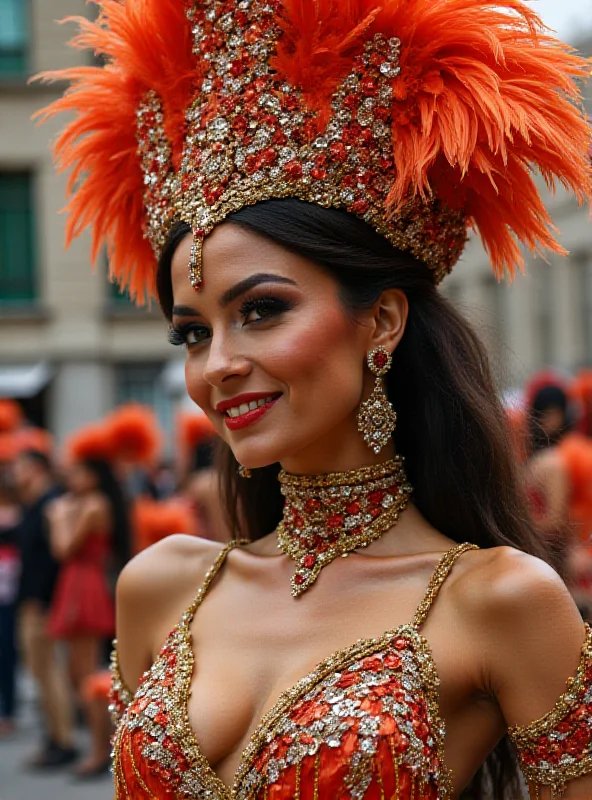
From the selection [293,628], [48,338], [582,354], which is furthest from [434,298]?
[582,354]

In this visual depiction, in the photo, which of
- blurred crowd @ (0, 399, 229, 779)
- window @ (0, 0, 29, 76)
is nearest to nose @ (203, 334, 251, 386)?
blurred crowd @ (0, 399, 229, 779)

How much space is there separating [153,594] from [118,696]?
0.23 m

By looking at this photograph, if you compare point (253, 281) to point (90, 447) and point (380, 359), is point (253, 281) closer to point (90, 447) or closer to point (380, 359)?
point (380, 359)

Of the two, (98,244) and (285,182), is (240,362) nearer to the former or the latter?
(285,182)

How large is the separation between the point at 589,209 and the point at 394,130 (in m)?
0.39

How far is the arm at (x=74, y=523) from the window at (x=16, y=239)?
11.5m

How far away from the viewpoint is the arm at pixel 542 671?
1.91m

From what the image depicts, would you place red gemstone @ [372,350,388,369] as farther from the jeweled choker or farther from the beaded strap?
the beaded strap

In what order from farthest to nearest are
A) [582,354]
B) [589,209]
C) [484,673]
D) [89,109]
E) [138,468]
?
1. [582,354]
2. [138,468]
3. [89,109]
4. [589,209]
5. [484,673]

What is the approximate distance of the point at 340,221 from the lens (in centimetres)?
207

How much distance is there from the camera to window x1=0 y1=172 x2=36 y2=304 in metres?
17.3

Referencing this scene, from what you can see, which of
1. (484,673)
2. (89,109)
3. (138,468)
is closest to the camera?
(484,673)

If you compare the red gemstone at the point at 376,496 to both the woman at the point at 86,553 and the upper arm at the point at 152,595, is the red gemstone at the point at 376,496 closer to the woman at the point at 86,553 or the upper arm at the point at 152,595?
the upper arm at the point at 152,595

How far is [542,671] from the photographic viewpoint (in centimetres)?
192
